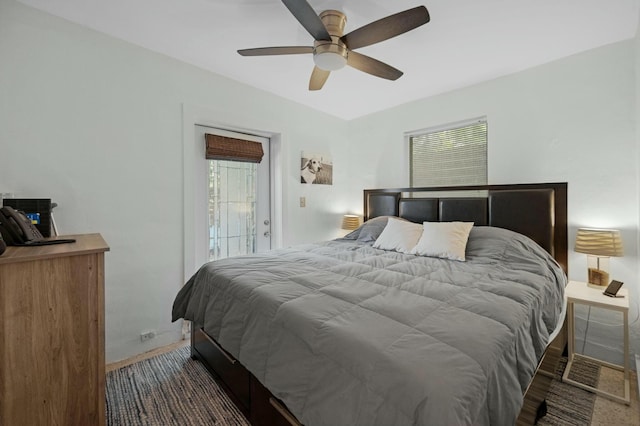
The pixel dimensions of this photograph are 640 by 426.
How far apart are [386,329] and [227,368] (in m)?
1.15

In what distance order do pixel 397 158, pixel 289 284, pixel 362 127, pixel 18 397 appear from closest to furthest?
pixel 18 397 → pixel 289 284 → pixel 397 158 → pixel 362 127

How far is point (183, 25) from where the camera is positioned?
1988 mm

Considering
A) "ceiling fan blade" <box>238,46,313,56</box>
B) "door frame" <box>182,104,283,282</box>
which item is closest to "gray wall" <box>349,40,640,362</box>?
"ceiling fan blade" <box>238,46,313,56</box>

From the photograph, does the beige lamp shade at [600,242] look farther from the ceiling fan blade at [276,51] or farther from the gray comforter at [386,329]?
the ceiling fan blade at [276,51]

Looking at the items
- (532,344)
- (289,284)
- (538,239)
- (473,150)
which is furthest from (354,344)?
(473,150)

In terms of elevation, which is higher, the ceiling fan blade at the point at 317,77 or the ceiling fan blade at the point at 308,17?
the ceiling fan blade at the point at 317,77

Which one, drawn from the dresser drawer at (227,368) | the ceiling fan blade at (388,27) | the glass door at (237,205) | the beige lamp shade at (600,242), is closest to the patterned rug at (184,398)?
the dresser drawer at (227,368)

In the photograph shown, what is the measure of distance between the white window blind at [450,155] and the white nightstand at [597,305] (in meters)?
1.24

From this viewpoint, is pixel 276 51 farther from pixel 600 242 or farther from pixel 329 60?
pixel 600 242

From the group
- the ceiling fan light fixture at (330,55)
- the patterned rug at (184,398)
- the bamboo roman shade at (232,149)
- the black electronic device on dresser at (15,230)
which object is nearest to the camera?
the black electronic device on dresser at (15,230)

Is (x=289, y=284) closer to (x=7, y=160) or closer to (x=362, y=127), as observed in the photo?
(x=7, y=160)

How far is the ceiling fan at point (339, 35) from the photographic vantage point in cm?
145

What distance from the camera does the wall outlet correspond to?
7.50 feet

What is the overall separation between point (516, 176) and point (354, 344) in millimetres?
2516
